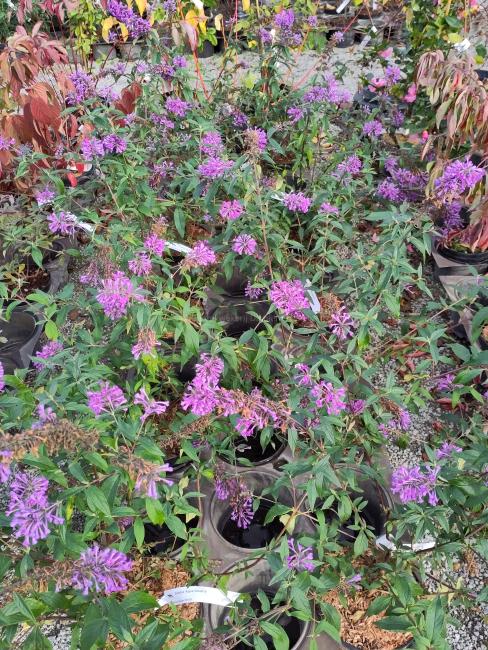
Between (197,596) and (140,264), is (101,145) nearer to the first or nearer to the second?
(140,264)

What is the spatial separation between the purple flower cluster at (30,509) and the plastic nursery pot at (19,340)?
1001 millimetres

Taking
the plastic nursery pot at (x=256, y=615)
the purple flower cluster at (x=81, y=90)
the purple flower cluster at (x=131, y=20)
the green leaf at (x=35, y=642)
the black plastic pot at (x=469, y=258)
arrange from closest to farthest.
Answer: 1. the green leaf at (x=35, y=642)
2. the plastic nursery pot at (x=256, y=615)
3. the purple flower cluster at (x=81, y=90)
4. the purple flower cluster at (x=131, y=20)
5. the black plastic pot at (x=469, y=258)

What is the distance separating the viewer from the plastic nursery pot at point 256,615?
0.96 metres

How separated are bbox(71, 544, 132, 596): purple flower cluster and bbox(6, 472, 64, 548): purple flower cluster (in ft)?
0.21

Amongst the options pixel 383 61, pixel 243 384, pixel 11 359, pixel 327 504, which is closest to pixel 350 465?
pixel 327 504

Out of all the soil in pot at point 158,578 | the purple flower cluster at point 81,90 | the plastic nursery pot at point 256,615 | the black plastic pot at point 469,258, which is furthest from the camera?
the black plastic pot at point 469,258

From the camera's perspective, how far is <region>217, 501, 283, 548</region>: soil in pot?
1.26m

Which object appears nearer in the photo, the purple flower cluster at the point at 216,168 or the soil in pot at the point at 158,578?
the soil in pot at the point at 158,578

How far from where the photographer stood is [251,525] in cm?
130

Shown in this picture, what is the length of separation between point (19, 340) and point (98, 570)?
1.35 metres

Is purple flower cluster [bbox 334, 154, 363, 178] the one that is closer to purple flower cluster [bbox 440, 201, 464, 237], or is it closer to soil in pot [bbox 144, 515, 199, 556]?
purple flower cluster [bbox 440, 201, 464, 237]

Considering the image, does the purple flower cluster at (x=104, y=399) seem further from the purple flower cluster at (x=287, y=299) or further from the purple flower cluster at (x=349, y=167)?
the purple flower cluster at (x=349, y=167)

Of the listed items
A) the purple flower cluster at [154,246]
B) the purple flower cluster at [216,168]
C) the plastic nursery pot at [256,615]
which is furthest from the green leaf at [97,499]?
the purple flower cluster at [216,168]

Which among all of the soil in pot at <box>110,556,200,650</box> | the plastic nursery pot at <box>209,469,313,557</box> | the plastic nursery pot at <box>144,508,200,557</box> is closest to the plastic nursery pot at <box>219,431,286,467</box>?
the plastic nursery pot at <box>209,469,313,557</box>
